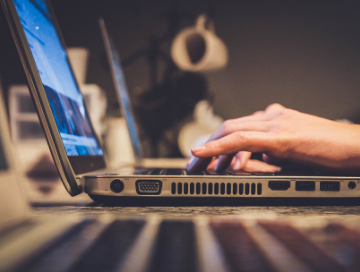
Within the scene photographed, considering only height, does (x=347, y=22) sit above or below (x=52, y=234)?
above

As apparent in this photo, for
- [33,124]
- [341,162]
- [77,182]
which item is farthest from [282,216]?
[33,124]

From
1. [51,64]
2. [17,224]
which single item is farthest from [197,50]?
[17,224]

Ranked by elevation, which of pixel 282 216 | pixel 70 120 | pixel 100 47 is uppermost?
pixel 100 47

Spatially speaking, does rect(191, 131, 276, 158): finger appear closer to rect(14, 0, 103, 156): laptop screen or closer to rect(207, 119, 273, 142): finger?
rect(207, 119, 273, 142): finger

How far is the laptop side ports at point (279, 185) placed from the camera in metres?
0.41

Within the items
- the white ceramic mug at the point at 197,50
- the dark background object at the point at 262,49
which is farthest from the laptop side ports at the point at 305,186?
the dark background object at the point at 262,49

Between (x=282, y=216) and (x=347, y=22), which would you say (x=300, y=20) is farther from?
(x=282, y=216)

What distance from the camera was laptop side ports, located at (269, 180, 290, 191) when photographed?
410mm

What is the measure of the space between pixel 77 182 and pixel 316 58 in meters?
2.19

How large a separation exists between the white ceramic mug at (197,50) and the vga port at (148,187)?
4.13 feet

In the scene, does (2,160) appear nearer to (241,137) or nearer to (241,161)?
(241,137)

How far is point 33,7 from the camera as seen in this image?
51 centimetres

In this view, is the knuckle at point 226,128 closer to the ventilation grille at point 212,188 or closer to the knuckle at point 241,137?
the knuckle at point 241,137

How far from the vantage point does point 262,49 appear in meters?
2.05
